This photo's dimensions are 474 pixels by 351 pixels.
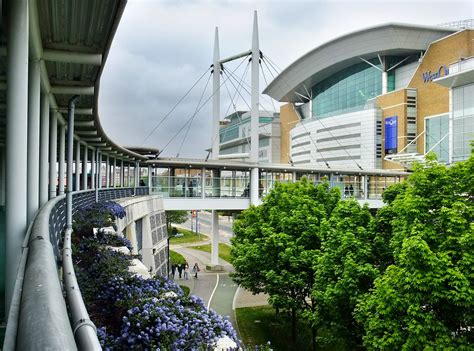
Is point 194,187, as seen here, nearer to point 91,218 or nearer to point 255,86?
point 255,86

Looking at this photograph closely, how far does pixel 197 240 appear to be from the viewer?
5753cm

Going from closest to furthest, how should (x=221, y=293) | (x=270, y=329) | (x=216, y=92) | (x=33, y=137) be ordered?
1. (x=33, y=137)
2. (x=270, y=329)
3. (x=221, y=293)
4. (x=216, y=92)

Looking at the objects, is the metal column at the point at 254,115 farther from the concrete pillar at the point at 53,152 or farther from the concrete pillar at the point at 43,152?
the concrete pillar at the point at 43,152

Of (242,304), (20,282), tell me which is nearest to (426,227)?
(20,282)

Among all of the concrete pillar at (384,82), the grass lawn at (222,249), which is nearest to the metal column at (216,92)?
the grass lawn at (222,249)

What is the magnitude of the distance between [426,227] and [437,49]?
2345 inches

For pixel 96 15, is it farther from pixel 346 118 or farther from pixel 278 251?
pixel 346 118

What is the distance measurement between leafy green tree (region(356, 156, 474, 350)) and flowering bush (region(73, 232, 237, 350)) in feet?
19.7

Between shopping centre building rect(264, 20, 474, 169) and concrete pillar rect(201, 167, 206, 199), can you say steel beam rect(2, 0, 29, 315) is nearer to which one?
concrete pillar rect(201, 167, 206, 199)

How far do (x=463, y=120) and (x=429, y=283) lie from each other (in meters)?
41.8

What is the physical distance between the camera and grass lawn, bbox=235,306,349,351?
17734 mm

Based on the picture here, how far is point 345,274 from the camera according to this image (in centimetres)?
1190

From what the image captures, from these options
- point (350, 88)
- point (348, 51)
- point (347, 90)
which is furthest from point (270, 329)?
point (347, 90)

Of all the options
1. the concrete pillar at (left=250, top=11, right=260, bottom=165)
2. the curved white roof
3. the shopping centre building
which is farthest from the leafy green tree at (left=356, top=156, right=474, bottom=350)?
the curved white roof
